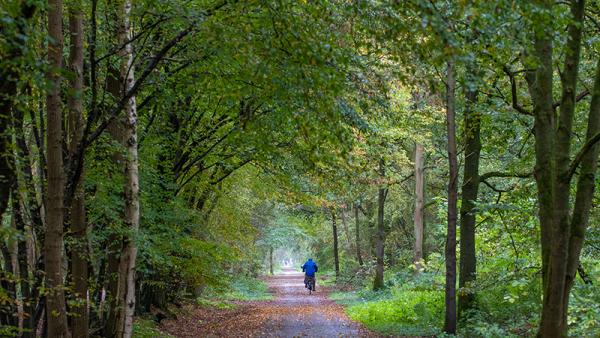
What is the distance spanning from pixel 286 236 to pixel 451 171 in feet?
80.1

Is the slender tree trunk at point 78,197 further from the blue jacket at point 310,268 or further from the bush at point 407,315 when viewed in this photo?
the blue jacket at point 310,268

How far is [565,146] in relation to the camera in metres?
6.77

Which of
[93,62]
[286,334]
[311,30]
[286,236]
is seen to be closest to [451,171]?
[286,334]

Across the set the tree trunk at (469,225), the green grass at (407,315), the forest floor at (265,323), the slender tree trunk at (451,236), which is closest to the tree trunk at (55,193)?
the forest floor at (265,323)

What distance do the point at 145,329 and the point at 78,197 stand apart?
19.2 feet

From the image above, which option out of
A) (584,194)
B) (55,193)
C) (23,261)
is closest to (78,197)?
(55,193)

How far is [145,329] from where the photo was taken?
12.3 m

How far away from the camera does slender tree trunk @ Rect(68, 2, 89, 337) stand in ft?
23.0

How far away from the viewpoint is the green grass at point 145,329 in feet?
38.0

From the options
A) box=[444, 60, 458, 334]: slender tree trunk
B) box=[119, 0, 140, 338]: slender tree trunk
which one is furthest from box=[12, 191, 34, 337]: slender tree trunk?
box=[444, 60, 458, 334]: slender tree trunk

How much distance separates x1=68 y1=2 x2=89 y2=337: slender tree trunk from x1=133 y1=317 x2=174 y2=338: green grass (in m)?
3.60

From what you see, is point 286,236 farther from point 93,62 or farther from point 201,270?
point 93,62

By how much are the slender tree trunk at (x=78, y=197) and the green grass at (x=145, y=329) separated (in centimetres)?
360

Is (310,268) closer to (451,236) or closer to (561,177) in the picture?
(451,236)
